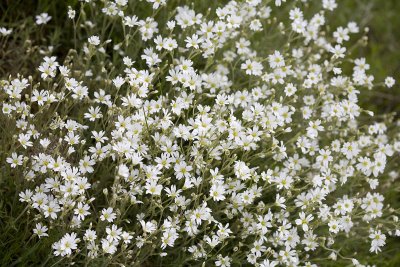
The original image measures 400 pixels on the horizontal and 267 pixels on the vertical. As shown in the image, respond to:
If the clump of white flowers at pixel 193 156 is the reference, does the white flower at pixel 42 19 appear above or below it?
above

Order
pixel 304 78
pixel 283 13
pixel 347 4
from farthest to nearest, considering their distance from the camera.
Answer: pixel 347 4 → pixel 283 13 → pixel 304 78

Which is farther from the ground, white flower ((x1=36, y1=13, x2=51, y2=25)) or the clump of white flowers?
white flower ((x1=36, y1=13, x2=51, y2=25))

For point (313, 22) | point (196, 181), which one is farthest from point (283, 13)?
point (196, 181)

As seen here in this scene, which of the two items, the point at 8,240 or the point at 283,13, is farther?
the point at 283,13

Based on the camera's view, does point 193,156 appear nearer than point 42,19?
Yes

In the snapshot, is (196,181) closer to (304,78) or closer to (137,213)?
(137,213)

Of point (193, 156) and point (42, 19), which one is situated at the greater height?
point (42, 19)

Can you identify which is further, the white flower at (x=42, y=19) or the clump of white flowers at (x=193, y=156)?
the white flower at (x=42, y=19)

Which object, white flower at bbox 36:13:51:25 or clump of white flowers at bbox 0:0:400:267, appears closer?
clump of white flowers at bbox 0:0:400:267
